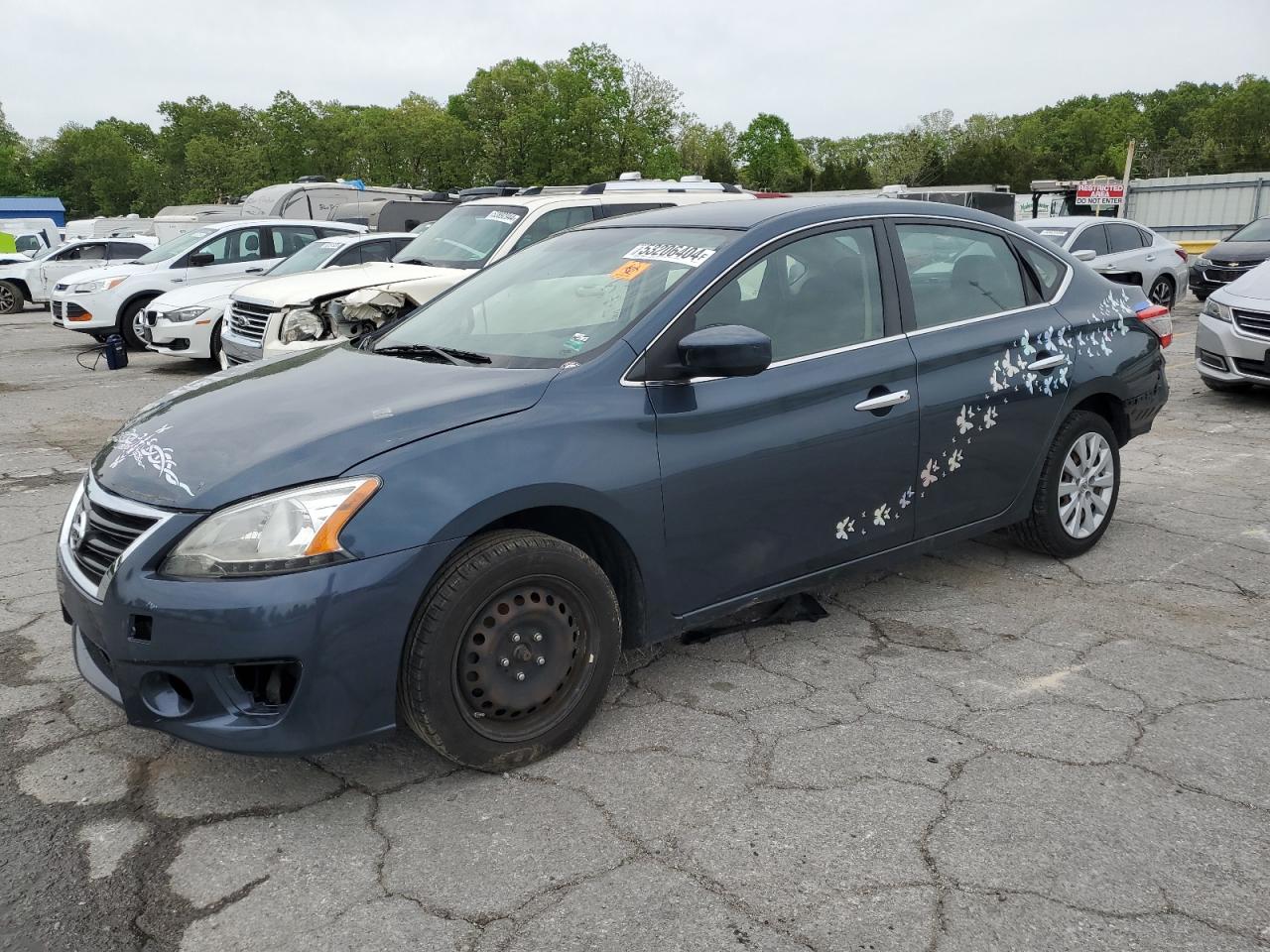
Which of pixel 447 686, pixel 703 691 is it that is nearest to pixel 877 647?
pixel 703 691

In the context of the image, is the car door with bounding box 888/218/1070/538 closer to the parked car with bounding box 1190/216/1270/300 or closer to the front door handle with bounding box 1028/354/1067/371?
the front door handle with bounding box 1028/354/1067/371

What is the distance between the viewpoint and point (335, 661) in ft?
8.86

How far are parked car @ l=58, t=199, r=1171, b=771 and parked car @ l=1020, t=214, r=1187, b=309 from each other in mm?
10896

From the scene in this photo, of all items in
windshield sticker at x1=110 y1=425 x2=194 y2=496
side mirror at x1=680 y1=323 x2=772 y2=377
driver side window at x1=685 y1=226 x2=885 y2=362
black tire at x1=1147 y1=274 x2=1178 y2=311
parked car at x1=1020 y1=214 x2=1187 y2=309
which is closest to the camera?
Answer: windshield sticker at x1=110 y1=425 x2=194 y2=496

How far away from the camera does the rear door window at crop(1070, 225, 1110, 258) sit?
A: 47.3 ft

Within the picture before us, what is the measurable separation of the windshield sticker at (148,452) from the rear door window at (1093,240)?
13530 mm

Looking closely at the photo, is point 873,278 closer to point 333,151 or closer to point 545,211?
point 545,211

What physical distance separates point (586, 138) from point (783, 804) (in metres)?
56.9

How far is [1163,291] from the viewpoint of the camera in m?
15.7

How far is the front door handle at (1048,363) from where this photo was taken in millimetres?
4379

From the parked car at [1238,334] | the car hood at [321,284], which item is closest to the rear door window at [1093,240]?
the parked car at [1238,334]

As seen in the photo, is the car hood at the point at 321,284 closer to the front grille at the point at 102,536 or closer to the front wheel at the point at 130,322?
the front wheel at the point at 130,322

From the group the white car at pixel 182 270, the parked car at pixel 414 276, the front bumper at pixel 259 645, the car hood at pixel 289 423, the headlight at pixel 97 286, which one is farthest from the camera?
the headlight at pixel 97 286

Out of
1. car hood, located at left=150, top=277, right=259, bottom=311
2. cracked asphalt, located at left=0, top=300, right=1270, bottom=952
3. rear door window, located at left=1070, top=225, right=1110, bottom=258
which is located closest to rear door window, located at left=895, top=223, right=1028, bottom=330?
cracked asphalt, located at left=0, top=300, right=1270, bottom=952
